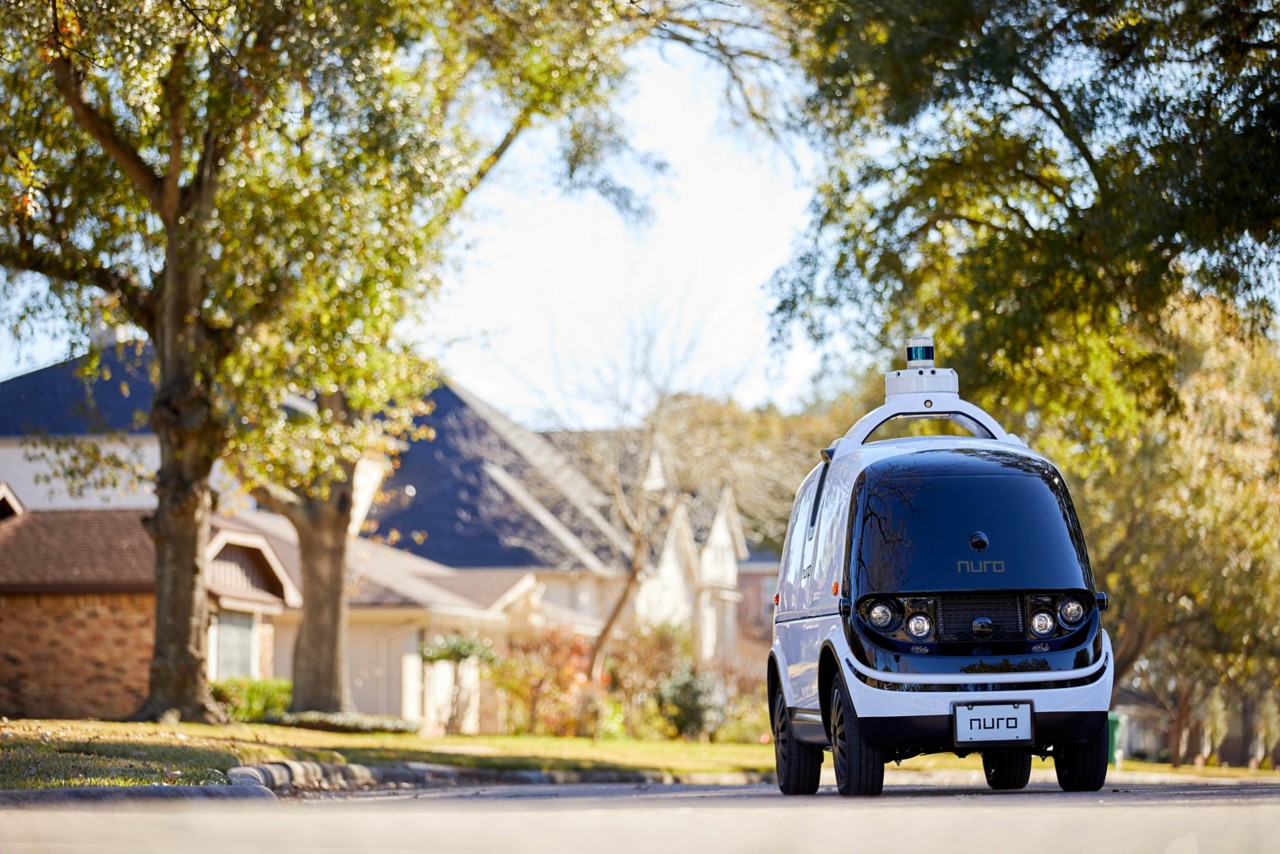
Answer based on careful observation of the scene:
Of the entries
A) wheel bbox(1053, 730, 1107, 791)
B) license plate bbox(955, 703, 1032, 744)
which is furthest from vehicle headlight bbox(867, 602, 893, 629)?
wheel bbox(1053, 730, 1107, 791)

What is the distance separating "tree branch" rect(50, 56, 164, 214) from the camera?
63.2 ft

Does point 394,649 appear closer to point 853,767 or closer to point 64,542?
point 64,542

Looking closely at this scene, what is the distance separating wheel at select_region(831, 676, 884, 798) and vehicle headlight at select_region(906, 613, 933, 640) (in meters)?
0.53

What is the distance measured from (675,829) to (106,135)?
15.2m

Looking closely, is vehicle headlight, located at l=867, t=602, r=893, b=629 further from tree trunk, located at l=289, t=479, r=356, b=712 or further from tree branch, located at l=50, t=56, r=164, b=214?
tree trunk, located at l=289, t=479, r=356, b=712

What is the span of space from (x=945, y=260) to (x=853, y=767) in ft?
43.7

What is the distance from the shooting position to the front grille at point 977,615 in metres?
10.5

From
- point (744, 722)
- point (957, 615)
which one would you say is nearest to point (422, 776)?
point (957, 615)

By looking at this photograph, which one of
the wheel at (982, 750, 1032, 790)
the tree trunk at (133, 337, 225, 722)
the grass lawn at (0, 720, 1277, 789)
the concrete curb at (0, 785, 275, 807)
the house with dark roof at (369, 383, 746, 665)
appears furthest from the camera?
the house with dark roof at (369, 383, 746, 665)

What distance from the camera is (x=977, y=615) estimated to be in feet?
34.4

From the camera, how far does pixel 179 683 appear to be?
67.1 ft

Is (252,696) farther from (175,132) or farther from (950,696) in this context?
(950,696)

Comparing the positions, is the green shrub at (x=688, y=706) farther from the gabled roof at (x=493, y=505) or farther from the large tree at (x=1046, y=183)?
the large tree at (x=1046, y=183)

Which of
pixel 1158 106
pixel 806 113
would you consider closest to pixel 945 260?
pixel 806 113
